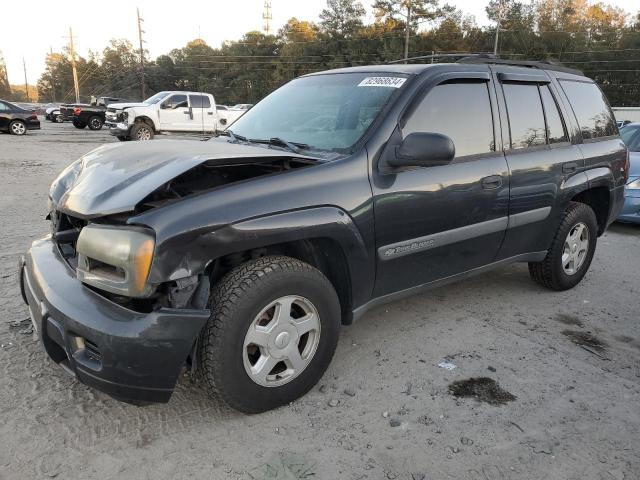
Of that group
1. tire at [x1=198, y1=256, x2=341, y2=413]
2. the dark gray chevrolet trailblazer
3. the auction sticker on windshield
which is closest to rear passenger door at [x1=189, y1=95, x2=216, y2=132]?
the dark gray chevrolet trailblazer

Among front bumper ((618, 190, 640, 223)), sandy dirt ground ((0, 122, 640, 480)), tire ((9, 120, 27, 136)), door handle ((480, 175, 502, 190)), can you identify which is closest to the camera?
sandy dirt ground ((0, 122, 640, 480))

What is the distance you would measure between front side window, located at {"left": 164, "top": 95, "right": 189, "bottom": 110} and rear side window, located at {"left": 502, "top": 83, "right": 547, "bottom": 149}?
16594 millimetres

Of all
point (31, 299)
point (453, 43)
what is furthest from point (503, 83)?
point (453, 43)

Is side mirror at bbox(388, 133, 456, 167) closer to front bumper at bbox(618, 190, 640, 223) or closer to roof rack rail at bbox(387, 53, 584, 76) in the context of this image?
roof rack rail at bbox(387, 53, 584, 76)

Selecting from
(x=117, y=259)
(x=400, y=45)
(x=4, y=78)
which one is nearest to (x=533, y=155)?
(x=117, y=259)

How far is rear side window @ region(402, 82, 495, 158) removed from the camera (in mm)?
3057

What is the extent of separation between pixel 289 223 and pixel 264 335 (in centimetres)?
56

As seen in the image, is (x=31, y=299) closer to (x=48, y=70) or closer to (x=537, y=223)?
(x=537, y=223)

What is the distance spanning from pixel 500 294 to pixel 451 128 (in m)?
1.82

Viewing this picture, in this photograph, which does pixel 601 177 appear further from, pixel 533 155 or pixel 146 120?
pixel 146 120

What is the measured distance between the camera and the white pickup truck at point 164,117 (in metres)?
17.7

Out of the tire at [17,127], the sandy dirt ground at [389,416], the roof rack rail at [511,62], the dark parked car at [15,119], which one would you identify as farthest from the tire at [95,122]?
the roof rack rail at [511,62]

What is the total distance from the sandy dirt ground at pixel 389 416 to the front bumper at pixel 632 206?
11.9ft

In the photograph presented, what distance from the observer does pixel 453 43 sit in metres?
54.9
